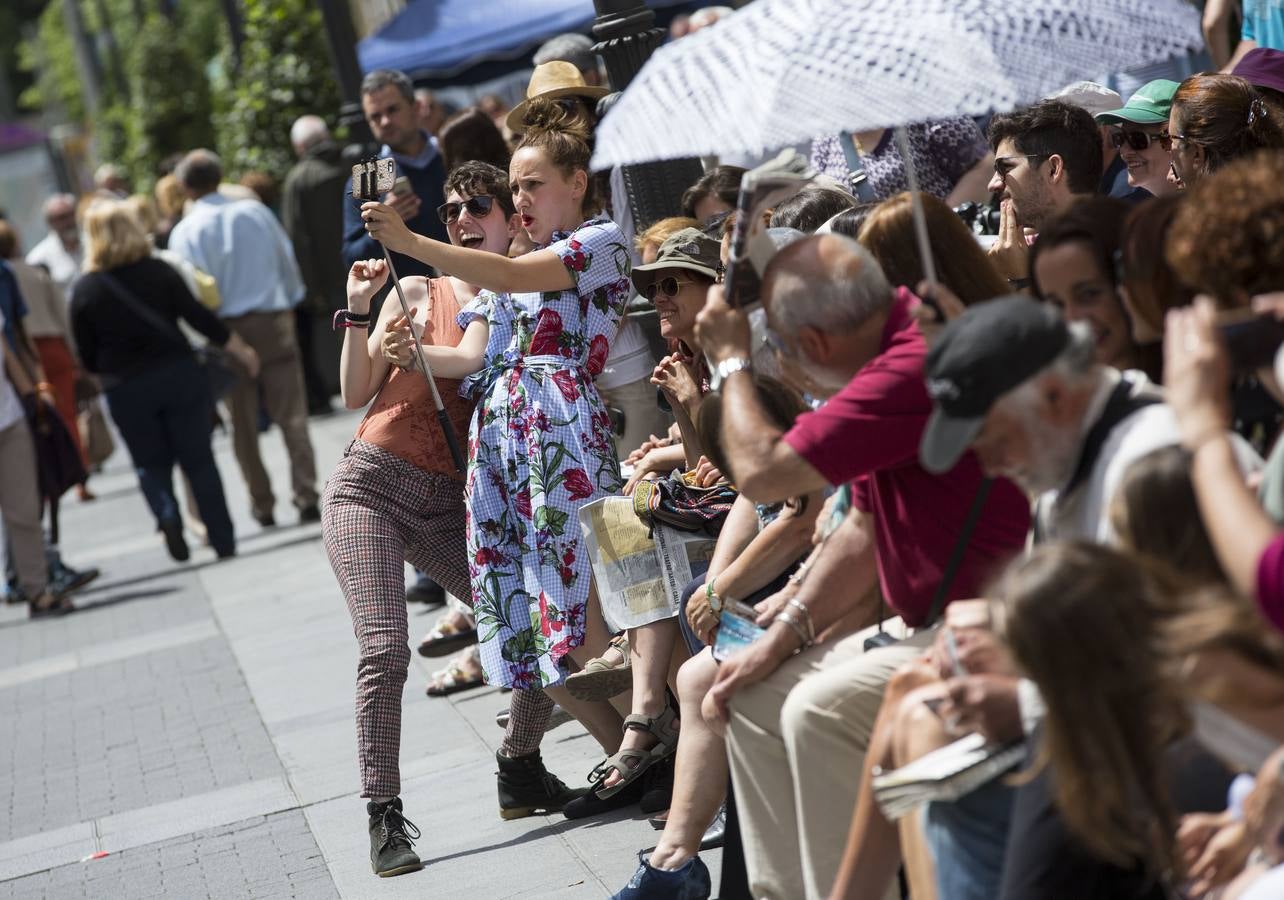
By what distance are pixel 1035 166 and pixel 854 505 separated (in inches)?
64.4

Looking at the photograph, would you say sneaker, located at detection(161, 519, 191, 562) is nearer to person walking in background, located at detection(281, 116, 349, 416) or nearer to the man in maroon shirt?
person walking in background, located at detection(281, 116, 349, 416)

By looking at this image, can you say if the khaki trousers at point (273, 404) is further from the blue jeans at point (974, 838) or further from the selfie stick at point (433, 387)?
the blue jeans at point (974, 838)

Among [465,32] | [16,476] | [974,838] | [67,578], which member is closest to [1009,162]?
[974,838]

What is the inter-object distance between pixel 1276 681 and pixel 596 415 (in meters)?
2.98

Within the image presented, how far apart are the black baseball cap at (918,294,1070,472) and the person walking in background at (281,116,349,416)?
34.7 feet

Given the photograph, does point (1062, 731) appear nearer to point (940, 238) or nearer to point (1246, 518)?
point (1246, 518)

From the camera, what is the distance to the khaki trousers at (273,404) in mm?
11711

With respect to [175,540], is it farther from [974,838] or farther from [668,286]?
[974,838]

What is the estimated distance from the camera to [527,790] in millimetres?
5453

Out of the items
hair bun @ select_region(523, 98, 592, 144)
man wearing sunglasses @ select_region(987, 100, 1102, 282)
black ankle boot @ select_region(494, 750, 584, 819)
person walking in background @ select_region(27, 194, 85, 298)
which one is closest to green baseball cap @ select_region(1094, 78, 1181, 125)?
man wearing sunglasses @ select_region(987, 100, 1102, 282)

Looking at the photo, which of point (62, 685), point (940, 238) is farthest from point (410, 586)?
point (940, 238)

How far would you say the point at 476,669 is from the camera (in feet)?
23.5

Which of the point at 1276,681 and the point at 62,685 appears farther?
the point at 62,685

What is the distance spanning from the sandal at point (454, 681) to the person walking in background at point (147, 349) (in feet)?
13.1
